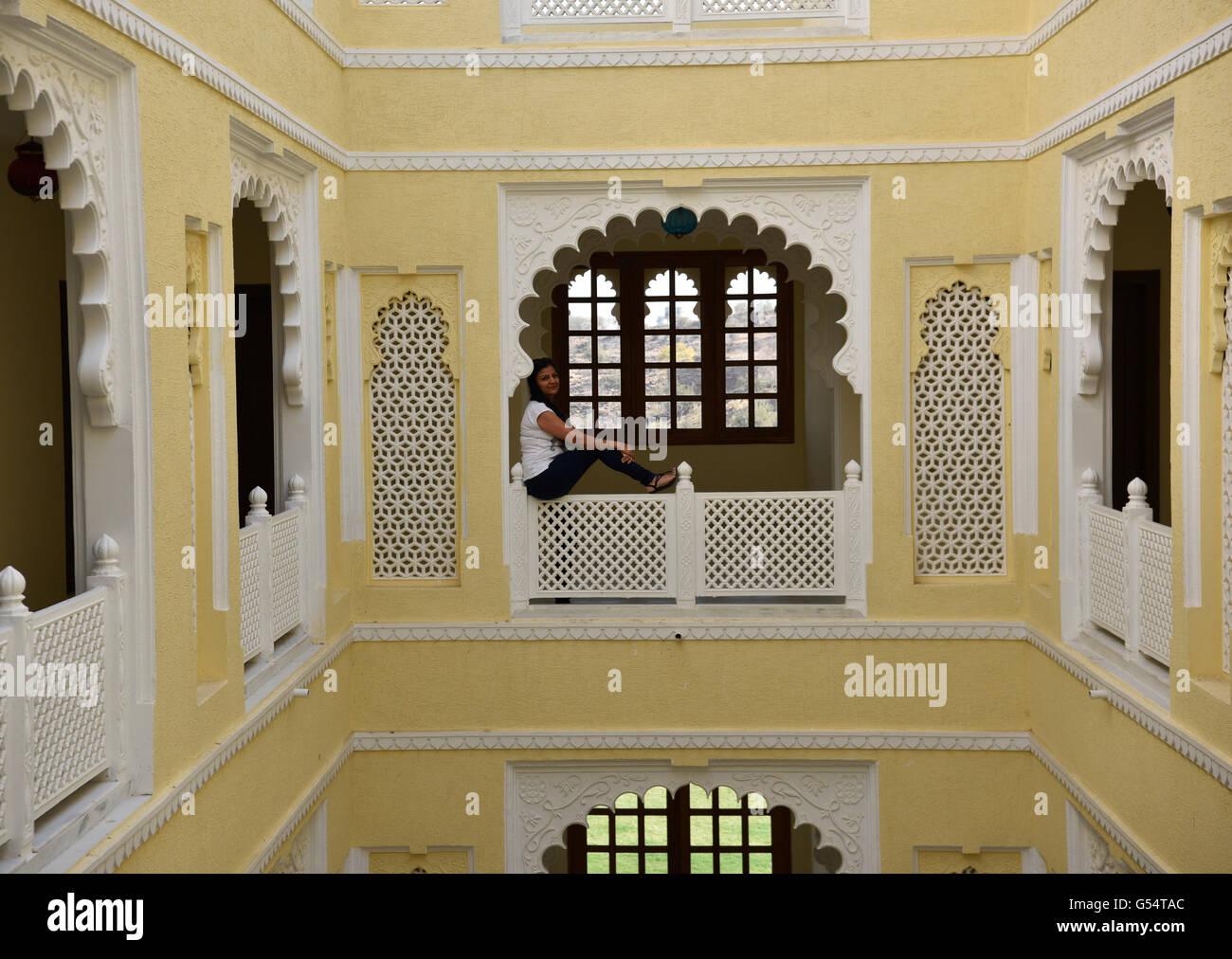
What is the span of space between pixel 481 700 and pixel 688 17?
3.74 meters

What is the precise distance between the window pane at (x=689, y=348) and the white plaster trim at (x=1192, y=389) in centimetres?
Answer: 535

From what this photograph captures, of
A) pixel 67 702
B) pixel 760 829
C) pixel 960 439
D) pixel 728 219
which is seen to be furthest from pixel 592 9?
pixel 760 829

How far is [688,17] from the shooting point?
6.83 m

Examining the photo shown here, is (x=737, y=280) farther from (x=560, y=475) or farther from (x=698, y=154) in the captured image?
(x=560, y=475)

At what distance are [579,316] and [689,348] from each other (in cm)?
86

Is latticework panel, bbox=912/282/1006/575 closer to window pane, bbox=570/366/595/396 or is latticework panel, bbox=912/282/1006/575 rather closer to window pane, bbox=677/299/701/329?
window pane, bbox=677/299/701/329

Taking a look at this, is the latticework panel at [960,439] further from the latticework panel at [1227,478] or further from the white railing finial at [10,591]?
the white railing finial at [10,591]

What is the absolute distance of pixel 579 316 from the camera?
9.82 metres

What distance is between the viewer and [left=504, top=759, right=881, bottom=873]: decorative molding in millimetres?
7004

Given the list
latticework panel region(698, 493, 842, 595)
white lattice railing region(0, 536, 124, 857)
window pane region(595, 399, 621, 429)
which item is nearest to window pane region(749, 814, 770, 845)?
window pane region(595, 399, 621, 429)

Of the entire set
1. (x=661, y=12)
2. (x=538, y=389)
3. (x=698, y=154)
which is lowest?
(x=538, y=389)

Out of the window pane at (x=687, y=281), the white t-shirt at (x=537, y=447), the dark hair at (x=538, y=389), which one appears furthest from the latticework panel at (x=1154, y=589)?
the window pane at (x=687, y=281)

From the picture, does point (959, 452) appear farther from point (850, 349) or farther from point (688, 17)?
point (688, 17)
